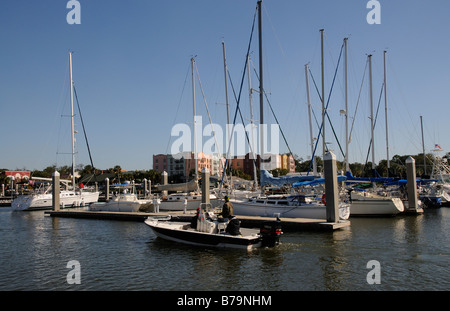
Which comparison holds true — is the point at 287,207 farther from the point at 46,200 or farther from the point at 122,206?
the point at 46,200

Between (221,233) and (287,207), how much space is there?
10650 mm

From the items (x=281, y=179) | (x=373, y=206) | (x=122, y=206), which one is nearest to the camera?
(x=281, y=179)

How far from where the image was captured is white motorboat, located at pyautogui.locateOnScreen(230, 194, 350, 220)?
26453 millimetres

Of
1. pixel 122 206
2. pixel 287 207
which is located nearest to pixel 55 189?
pixel 122 206

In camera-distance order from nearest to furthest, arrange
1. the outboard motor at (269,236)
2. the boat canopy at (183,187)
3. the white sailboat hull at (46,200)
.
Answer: the outboard motor at (269,236), the boat canopy at (183,187), the white sailboat hull at (46,200)

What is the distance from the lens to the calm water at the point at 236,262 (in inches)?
482

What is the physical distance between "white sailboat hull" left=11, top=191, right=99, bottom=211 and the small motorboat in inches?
1425

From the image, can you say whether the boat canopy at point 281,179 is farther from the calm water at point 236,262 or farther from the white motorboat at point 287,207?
the calm water at point 236,262

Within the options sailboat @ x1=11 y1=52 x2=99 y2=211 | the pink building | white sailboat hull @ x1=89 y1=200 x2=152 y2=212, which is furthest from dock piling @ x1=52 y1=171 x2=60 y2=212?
the pink building

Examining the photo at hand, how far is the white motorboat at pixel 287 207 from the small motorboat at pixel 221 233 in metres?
6.95

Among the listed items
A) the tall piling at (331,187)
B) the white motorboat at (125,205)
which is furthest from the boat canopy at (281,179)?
the white motorboat at (125,205)

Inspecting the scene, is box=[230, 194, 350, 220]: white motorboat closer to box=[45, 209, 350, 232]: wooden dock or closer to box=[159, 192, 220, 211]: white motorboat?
box=[45, 209, 350, 232]: wooden dock

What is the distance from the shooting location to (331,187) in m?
22.4
